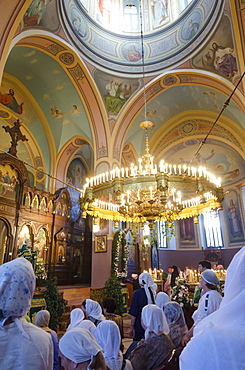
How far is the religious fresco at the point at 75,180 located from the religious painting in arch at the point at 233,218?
367 inches

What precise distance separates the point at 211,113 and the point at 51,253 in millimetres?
10301

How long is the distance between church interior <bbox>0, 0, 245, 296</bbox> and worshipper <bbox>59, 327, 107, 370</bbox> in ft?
16.3

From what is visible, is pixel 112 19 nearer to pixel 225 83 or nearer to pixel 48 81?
pixel 48 81

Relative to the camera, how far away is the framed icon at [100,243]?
9.92 meters

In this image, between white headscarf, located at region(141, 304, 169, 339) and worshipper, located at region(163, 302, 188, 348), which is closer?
white headscarf, located at region(141, 304, 169, 339)

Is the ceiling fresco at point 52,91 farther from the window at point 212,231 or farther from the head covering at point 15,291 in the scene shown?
the window at point 212,231

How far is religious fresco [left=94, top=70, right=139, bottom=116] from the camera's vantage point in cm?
1099

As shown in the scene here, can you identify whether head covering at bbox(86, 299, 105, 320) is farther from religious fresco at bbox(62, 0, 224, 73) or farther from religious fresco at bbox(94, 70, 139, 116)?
religious fresco at bbox(62, 0, 224, 73)

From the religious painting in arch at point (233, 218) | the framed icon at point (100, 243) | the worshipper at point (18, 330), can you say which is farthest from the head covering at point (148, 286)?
the religious painting in arch at point (233, 218)

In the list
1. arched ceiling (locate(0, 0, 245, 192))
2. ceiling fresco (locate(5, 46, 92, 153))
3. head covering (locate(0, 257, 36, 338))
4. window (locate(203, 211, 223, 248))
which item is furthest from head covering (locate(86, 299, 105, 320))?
window (locate(203, 211, 223, 248))

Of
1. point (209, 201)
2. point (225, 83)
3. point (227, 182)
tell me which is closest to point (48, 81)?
point (225, 83)

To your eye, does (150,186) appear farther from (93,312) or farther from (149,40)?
(149,40)

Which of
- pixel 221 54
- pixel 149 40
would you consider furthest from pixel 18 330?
pixel 149 40

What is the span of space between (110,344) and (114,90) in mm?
10564
